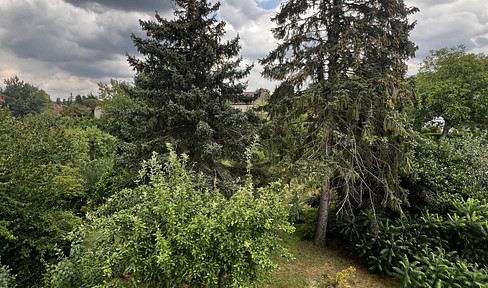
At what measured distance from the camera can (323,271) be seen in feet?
22.3

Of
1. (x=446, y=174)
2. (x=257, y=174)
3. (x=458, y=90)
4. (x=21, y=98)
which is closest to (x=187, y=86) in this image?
(x=257, y=174)

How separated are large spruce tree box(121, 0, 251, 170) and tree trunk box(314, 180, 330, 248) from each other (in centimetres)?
344

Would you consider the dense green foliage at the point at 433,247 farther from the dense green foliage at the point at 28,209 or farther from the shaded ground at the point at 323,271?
the dense green foliage at the point at 28,209

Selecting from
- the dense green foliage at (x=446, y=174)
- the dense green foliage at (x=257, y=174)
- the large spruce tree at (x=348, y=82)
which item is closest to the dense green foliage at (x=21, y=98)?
the dense green foliage at (x=257, y=174)

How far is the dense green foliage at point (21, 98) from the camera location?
143 feet

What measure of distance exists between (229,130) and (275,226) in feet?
20.0

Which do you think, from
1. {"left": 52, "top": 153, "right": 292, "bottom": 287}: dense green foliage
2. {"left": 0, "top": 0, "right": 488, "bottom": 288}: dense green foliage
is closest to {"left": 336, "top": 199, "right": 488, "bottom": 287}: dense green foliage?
{"left": 0, "top": 0, "right": 488, "bottom": 288}: dense green foliage

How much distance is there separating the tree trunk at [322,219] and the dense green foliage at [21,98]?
2165 inches

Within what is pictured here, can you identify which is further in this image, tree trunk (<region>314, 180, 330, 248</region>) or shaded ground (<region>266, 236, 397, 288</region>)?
tree trunk (<region>314, 180, 330, 248</region>)

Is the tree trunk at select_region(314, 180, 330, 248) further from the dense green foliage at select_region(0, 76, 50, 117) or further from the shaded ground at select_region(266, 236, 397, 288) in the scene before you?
the dense green foliage at select_region(0, 76, 50, 117)

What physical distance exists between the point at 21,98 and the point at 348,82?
203ft

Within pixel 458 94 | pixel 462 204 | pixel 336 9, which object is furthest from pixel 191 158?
pixel 458 94

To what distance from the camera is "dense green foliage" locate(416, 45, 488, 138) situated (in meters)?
18.0

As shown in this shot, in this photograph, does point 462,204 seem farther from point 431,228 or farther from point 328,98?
point 328,98
